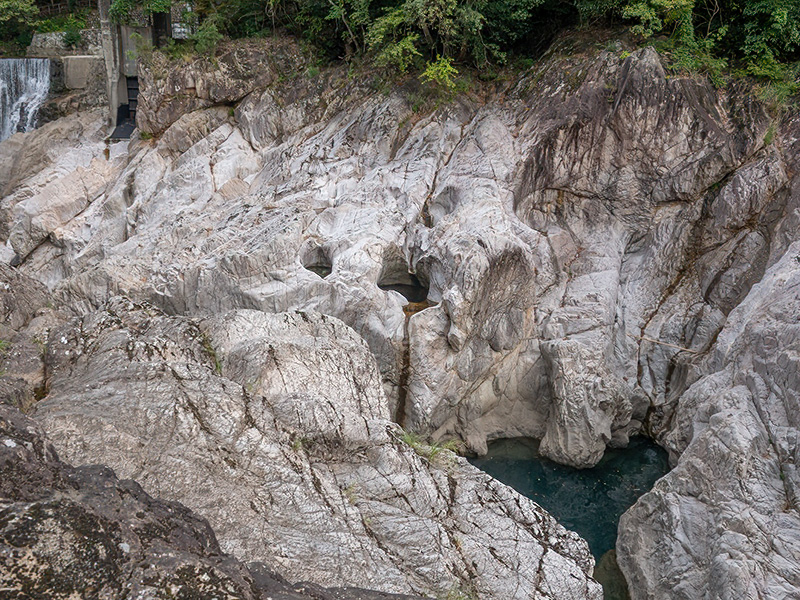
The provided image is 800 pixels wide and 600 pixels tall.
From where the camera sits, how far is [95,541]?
13.5 ft

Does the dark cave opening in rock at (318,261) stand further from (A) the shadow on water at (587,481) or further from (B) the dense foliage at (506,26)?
(B) the dense foliage at (506,26)

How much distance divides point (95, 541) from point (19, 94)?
25.0 meters

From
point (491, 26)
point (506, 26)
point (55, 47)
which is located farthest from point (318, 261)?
point (55, 47)

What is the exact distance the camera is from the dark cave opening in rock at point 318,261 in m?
15.1

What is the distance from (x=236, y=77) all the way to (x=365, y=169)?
20.8 feet

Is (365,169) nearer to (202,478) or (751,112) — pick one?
(751,112)

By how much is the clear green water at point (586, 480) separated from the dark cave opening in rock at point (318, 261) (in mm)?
6230

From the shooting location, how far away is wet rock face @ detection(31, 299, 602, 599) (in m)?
6.69

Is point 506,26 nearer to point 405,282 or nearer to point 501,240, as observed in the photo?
point 501,240

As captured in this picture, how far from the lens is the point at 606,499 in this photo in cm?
1324

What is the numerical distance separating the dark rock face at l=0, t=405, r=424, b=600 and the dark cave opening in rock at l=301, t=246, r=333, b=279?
1026 cm

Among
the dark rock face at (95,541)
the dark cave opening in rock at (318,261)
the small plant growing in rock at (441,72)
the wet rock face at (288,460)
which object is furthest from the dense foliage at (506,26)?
the dark rock face at (95,541)

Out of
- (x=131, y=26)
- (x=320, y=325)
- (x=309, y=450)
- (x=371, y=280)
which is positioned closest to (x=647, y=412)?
(x=371, y=280)

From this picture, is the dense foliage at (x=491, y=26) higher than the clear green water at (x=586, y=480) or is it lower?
higher
